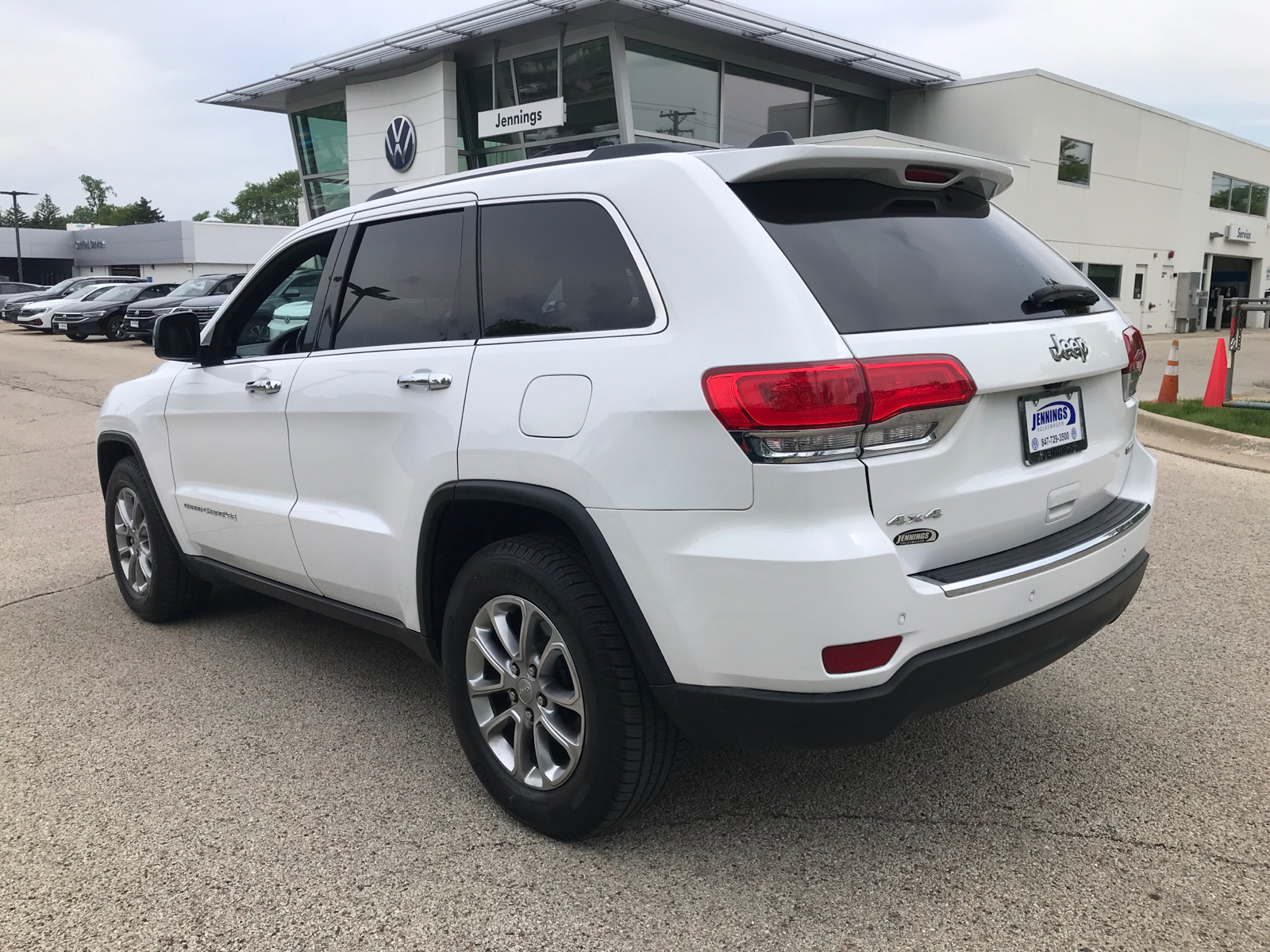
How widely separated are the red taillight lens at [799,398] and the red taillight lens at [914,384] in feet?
0.13

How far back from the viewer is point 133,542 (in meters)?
5.00

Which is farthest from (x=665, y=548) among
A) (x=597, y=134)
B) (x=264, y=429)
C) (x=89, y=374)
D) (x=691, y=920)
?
(x=597, y=134)

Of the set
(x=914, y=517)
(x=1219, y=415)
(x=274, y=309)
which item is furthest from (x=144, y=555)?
(x=1219, y=415)

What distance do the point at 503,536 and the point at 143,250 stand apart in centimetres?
7436

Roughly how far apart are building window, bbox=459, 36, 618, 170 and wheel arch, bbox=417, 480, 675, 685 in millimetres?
20522

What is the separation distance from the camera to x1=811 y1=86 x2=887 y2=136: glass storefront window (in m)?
27.6

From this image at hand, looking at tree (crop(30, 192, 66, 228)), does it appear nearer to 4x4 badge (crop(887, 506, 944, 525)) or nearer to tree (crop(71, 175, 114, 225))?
tree (crop(71, 175, 114, 225))

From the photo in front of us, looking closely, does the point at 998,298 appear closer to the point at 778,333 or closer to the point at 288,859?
the point at 778,333

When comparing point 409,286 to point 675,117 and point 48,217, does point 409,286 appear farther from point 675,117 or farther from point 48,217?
point 48,217

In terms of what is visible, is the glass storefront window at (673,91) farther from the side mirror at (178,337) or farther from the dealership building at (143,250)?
the dealership building at (143,250)

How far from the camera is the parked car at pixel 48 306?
1115 inches

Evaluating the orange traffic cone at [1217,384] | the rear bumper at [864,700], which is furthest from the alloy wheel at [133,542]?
the orange traffic cone at [1217,384]

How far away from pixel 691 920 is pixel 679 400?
129 centimetres

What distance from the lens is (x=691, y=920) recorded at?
2553mm
